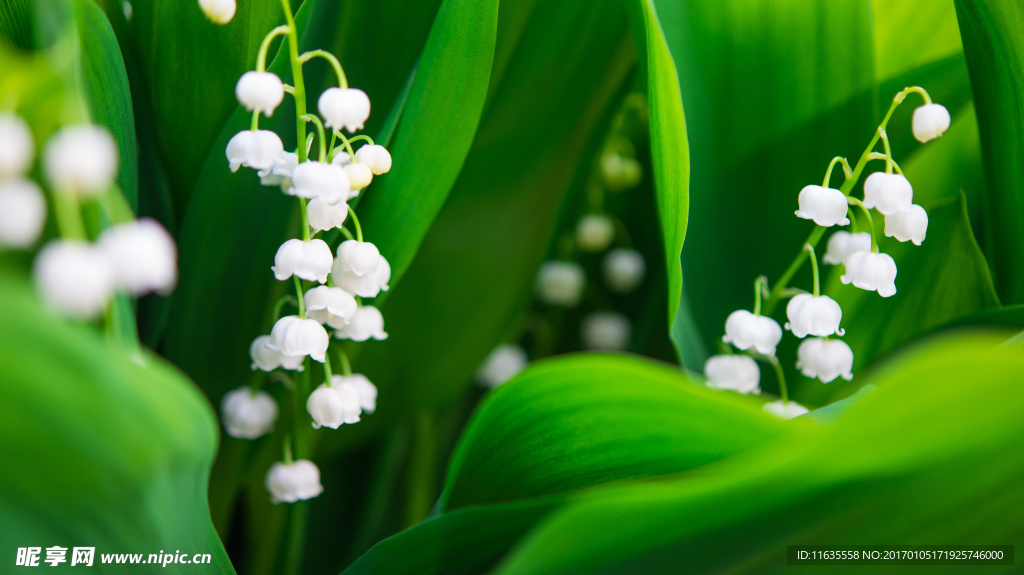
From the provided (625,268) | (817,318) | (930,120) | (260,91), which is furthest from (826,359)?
(260,91)

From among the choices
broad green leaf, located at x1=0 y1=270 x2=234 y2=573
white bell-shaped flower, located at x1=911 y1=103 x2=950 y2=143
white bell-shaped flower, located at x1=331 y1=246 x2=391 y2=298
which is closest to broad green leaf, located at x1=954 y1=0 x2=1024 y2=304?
white bell-shaped flower, located at x1=911 y1=103 x2=950 y2=143

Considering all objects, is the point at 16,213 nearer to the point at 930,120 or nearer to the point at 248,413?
the point at 248,413

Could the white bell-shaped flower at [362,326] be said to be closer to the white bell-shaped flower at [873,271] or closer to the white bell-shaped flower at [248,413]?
the white bell-shaped flower at [248,413]

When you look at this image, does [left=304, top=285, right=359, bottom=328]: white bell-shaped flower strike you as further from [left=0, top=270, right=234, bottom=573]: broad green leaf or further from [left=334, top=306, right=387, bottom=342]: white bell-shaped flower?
[left=0, top=270, right=234, bottom=573]: broad green leaf

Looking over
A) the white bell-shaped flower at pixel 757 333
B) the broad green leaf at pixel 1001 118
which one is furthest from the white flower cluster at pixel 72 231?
the broad green leaf at pixel 1001 118

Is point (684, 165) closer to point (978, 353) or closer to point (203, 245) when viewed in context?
point (978, 353)

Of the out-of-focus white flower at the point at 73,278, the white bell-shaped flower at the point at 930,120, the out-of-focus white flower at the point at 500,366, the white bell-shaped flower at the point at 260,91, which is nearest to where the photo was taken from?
the out-of-focus white flower at the point at 73,278
